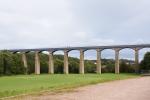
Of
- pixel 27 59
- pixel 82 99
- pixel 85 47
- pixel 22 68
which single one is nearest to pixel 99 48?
pixel 85 47

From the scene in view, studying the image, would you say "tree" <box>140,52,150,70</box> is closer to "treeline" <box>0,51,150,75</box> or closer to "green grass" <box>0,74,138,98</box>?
"treeline" <box>0,51,150,75</box>

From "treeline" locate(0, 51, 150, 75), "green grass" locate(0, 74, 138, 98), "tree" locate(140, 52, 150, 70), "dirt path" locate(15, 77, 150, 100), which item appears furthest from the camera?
"tree" locate(140, 52, 150, 70)

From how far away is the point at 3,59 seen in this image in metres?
92.6

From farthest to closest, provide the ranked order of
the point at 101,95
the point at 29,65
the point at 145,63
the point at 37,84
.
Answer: the point at 29,65, the point at 145,63, the point at 37,84, the point at 101,95

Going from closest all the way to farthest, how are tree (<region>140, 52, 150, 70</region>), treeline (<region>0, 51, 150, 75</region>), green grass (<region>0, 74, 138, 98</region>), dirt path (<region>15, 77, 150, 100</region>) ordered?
dirt path (<region>15, 77, 150, 100</region>) < green grass (<region>0, 74, 138, 98</region>) < treeline (<region>0, 51, 150, 75</region>) < tree (<region>140, 52, 150, 70</region>)

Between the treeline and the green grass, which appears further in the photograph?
the treeline

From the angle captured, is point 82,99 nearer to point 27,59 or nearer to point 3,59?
point 3,59

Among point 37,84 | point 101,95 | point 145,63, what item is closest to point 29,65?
point 145,63

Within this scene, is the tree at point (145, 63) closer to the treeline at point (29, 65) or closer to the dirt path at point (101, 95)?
the treeline at point (29, 65)

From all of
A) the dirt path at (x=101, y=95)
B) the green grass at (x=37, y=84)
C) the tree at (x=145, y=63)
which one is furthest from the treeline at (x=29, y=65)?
the dirt path at (x=101, y=95)

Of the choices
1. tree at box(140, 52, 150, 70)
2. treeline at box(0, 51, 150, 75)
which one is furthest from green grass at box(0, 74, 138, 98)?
tree at box(140, 52, 150, 70)

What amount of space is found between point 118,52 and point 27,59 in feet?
125

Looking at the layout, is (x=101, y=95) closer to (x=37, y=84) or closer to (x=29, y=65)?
(x=37, y=84)

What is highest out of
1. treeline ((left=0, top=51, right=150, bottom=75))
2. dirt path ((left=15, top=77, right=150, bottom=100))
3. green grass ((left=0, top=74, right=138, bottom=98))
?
A: treeline ((left=0, top=51, right=150, bottom=75))
